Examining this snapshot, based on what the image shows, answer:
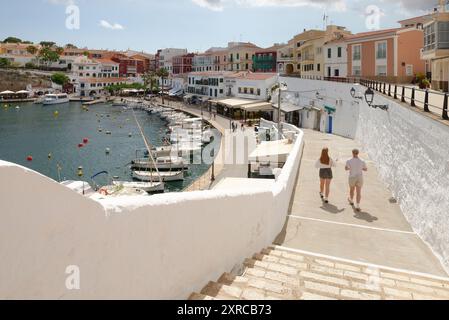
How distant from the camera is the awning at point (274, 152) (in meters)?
22.6

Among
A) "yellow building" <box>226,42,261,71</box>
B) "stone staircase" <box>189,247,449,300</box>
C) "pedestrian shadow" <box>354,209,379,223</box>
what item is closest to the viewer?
"stone staircase" <box>189,247,449,300</box>

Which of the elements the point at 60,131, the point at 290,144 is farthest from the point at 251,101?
the point at 290,144

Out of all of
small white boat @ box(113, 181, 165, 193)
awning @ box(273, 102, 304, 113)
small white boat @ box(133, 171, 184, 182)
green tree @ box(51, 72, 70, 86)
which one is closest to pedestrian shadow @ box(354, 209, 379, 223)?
small white boat @ box(113, 181, 165, 193)

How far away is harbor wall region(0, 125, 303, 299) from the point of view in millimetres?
2934

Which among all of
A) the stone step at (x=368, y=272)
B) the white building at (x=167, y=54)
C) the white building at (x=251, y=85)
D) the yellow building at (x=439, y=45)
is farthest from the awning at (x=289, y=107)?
the white building at (x=167, y=54)

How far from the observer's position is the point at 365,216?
11.2 meters

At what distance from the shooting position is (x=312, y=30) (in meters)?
70.3

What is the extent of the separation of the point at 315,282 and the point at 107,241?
3340 mm

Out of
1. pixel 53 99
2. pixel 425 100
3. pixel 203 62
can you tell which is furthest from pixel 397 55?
pixel 53 99

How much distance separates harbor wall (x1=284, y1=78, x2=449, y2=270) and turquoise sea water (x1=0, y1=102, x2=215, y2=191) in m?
20.3

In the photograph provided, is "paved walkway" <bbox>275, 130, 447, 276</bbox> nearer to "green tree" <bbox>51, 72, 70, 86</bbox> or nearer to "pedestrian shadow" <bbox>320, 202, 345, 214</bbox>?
"pedestrian shadow" <bbox>320, 202, 345, 214</bbox>

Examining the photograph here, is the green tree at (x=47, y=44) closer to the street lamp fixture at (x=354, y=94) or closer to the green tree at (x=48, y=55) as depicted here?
the green tree at (x=48, y=55)

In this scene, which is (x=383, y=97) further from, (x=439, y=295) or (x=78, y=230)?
(x=78, y=230)

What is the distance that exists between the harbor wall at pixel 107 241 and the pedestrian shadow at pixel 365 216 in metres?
5.80
